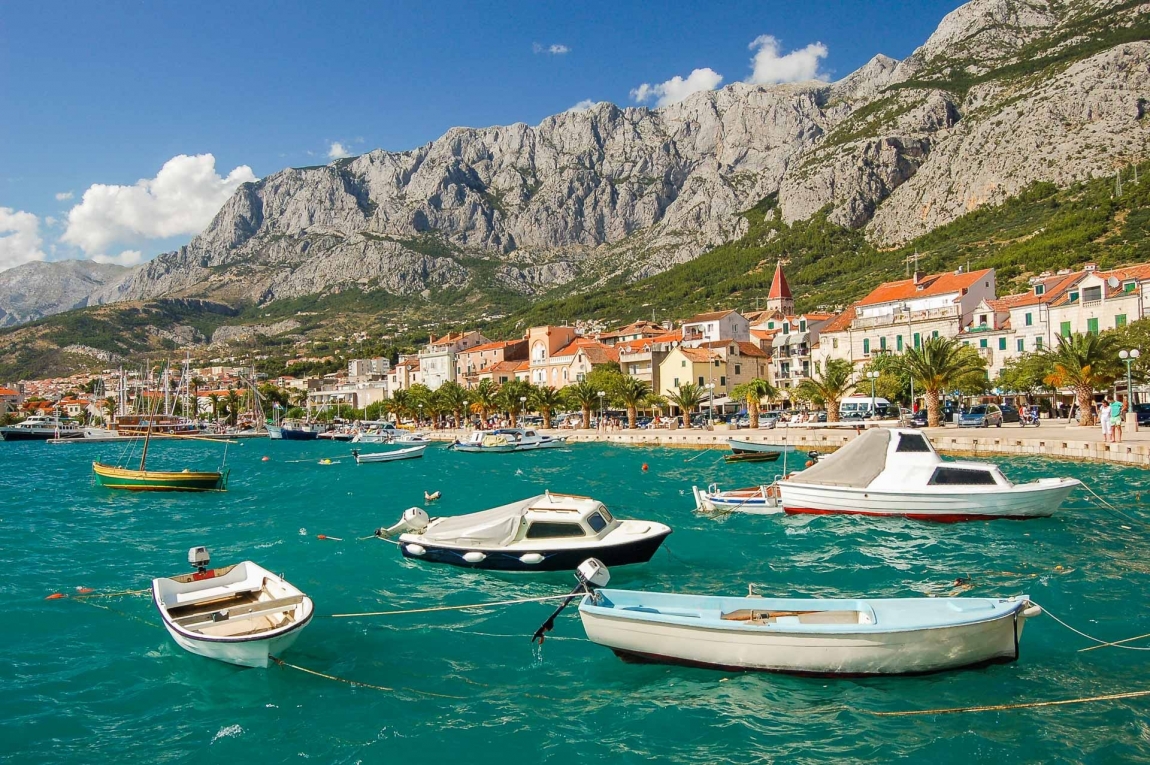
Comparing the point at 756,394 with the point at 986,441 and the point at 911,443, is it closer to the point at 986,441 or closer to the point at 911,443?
the point at 986,441

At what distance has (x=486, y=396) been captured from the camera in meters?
96.4

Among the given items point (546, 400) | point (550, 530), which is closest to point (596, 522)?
point (550, 530)

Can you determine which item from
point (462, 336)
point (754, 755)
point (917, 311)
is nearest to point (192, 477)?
point (754, 755)

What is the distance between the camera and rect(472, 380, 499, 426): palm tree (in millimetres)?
96438

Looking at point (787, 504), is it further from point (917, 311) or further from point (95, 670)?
point (917, 311)

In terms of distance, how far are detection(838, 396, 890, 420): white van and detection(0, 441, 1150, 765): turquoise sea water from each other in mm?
35195

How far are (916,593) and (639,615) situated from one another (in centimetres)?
779

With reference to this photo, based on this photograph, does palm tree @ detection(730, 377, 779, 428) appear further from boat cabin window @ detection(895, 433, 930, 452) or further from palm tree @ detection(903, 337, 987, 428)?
boat cabin window @ detection(895, 433, 930, 452)

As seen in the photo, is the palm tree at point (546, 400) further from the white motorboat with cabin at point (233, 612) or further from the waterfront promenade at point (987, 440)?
the white motorboat with cabin at point (233, 612)

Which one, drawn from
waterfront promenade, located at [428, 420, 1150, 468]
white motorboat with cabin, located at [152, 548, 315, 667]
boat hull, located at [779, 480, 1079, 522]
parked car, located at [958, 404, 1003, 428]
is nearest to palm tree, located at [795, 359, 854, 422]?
waterfront promenade, located at [428, 420, 1150, 468]

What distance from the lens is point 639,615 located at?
11953 millimetres

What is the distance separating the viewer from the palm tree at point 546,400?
9044 centimetres

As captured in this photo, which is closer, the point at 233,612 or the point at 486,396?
the point at 233,612

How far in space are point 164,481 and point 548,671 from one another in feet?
120
